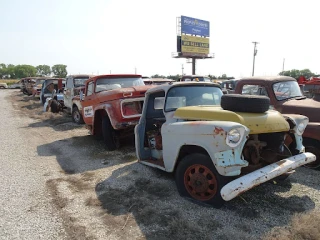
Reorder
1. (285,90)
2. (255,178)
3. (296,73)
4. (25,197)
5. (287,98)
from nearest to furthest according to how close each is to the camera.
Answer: (255,178) → (25,197) → (287,98) → (285,90) → (296,73)

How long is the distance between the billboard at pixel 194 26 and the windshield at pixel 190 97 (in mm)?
38086

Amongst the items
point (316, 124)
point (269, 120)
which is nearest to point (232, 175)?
point (269, 120)

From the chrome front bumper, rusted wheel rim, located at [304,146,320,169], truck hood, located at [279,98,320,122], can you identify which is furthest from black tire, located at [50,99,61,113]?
the chrome front bumper

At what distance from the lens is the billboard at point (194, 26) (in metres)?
41.1

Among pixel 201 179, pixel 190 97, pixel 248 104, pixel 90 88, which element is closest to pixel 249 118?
pixel 248 104

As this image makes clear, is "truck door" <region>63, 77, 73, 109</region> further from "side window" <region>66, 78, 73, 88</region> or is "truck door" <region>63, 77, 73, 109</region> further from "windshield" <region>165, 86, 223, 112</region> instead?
"windshield" <region>165, 86, 223, 112</region>

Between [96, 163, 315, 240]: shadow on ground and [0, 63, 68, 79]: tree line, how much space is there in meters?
122

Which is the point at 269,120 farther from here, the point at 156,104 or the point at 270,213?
the point at 156,104

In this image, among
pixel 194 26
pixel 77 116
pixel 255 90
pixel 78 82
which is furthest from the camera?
pixel 194 26

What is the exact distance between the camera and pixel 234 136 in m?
3.34

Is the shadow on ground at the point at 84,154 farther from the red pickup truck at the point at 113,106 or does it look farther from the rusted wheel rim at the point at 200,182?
the rusted wheel rim at the point at 200,182

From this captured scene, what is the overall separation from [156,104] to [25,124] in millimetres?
8228

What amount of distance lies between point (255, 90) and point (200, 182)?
3.55 meters

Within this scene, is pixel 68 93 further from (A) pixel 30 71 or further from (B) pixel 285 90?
(A) pixel 30 71
